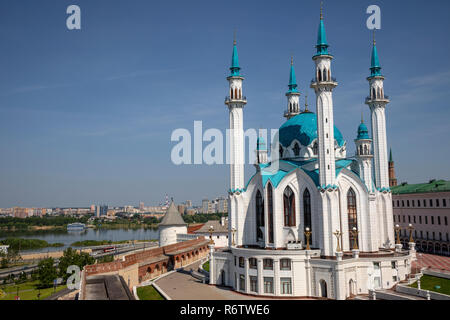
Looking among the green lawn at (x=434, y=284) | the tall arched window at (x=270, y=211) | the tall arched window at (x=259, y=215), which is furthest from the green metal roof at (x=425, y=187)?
the tall arched window at (x=270, y=211)

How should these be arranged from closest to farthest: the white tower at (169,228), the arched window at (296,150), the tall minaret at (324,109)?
the tall minaret at (324,109) → the arched window at (296,150) → the white tower at (169,228)

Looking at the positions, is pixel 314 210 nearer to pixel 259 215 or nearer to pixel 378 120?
pixel 259 215

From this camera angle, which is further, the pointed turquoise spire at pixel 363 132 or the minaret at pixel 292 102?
the minaret at pixel 292 102

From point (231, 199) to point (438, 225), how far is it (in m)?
30.7

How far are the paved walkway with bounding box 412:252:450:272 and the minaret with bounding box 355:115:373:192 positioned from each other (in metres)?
10.1

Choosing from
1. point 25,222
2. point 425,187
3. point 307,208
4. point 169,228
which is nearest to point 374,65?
point 307,208

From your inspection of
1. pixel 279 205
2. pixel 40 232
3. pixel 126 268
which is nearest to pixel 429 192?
pixel 279 205

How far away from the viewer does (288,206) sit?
32.6 meters

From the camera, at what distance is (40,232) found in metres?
142

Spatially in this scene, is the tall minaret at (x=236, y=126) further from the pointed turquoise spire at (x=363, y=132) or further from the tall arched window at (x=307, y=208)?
the pointed turquoise spire at (x=363, y=132)

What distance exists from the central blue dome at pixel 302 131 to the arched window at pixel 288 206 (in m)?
6.46

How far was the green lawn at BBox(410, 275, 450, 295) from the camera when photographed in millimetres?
26938

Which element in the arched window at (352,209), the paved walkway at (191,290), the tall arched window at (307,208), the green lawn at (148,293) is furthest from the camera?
the arched window at (352,209)

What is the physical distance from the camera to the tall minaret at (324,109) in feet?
100
